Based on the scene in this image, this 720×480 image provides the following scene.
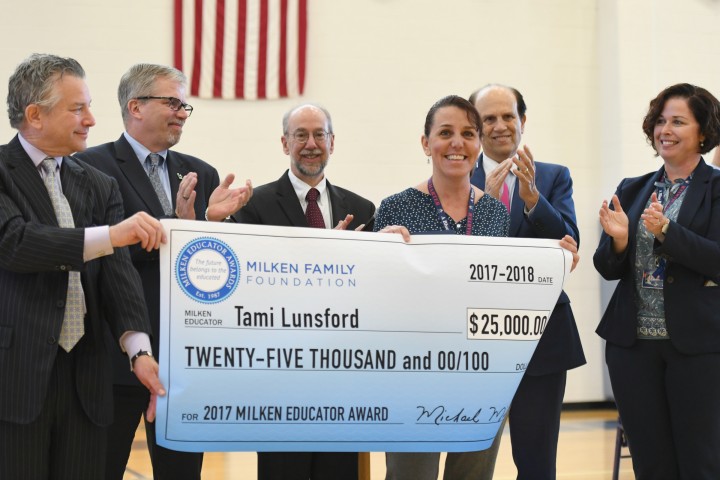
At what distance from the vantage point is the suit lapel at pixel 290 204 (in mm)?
3535

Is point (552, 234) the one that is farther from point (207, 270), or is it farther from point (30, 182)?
point (30, 182)

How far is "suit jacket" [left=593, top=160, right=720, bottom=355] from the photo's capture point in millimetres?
3299

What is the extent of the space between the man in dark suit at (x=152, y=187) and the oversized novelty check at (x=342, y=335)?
1.51 feet

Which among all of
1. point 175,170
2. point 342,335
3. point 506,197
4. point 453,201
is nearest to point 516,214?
point 506,197

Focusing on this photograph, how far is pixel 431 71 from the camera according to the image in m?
8.30

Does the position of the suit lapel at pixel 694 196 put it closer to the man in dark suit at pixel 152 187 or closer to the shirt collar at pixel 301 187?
the shirt collar at pixel 301 187

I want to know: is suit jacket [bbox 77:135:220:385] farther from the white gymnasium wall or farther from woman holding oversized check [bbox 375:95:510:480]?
the white gymnasium wall

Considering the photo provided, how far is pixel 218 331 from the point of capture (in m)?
2.64

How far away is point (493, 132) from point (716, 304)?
1209mm

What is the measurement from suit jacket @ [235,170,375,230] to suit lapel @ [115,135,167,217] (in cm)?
35

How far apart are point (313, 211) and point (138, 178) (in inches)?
30.2

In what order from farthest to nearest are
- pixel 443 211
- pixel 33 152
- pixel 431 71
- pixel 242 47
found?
pixel 431 71 → pixel 242 47 → pixel 443 211 → pixel 33 152
